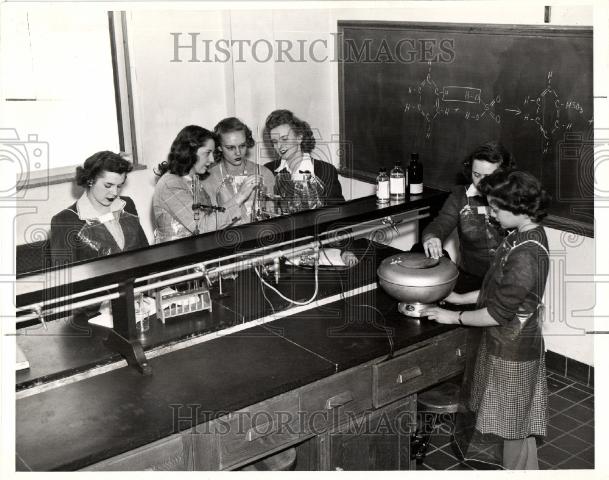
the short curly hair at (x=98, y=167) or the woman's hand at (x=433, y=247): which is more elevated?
the short curly hair at (x=98, y=167)

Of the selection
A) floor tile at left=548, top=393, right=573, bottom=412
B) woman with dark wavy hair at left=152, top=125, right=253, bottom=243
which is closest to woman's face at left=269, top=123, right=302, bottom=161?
woman with dark wavy hair at left=152, top=125, right=253, bottom=243

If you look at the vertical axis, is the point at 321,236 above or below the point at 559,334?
above

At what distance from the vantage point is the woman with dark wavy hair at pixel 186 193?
325 cm

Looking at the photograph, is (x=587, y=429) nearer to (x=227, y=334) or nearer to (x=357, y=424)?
(x=357, y=424)

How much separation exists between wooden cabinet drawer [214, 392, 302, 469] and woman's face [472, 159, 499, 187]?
125 centimetres

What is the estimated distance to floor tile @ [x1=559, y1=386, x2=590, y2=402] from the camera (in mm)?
3718

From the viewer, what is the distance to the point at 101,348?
2.48 meters

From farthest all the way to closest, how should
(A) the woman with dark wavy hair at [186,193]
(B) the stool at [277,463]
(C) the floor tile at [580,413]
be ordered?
(C) the floor tile at [580,413] < (A) the woman with dark wavy hair at [186,193] < (B) the stool at [277,463]

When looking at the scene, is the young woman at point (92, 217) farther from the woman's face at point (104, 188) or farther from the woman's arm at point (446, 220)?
the woman's arm at point (446, 220)

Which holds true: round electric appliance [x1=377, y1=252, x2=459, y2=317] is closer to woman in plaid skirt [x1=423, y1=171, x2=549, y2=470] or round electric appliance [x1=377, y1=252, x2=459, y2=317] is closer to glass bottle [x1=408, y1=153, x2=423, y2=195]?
woman in plaid skirt [x1=423, y1=171, x2=549, y2=470]

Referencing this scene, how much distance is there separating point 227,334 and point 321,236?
1.78 feet

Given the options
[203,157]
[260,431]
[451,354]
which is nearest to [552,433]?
[451,354]

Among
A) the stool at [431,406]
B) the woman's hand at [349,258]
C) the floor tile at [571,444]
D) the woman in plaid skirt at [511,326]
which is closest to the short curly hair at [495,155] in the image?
the woman in plaid skirt at [511,326]
